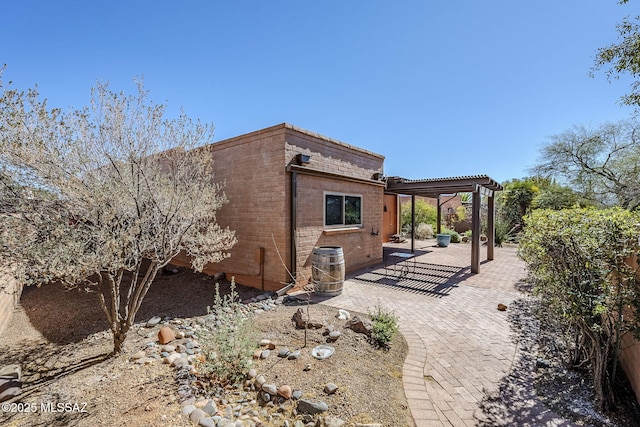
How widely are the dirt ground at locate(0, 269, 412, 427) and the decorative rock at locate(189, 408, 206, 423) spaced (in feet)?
0.13

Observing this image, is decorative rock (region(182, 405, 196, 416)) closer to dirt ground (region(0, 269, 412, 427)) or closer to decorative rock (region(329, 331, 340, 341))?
dirt ground (region(0, 269, 412, 427))

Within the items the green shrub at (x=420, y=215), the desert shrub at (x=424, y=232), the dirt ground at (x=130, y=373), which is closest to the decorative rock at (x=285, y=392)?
the dirt ground at (x=130, y=373)

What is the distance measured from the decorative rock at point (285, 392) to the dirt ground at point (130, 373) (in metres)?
0.13

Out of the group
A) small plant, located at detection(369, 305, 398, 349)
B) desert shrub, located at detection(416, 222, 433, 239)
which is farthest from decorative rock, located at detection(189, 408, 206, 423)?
desert shrub, located at detection(416, 222, 433, 239)

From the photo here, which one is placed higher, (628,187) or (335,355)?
(628,187)

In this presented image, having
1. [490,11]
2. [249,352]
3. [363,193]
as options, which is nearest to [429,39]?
[490,11]

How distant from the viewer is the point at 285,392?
257 cm

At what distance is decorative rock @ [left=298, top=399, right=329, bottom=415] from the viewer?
7.64 ft

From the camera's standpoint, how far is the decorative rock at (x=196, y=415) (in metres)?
2.23

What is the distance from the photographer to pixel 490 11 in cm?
632

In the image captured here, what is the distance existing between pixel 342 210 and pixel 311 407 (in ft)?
18.4

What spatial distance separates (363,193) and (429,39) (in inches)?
192

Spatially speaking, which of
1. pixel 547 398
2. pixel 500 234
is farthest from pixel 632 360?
pixel 500 234

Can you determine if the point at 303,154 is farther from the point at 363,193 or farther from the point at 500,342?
the point at 500,342
